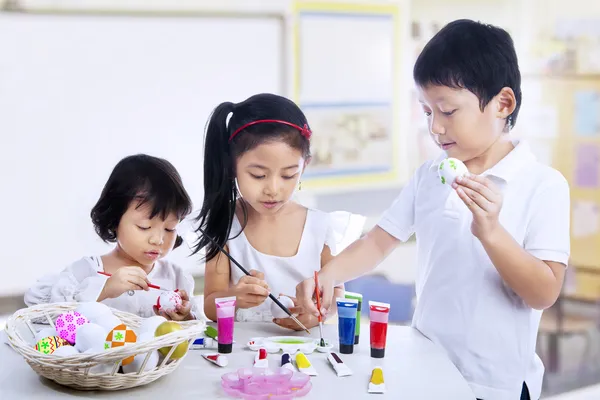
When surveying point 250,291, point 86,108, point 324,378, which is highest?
point 86,108

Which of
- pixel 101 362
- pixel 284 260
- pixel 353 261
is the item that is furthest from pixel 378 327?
pixel 101 362

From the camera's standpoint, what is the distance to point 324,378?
1.25 meters

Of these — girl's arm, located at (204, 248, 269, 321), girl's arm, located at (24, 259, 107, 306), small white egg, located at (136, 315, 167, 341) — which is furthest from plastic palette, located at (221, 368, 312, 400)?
girl's arm, located at (24, 259, 107, 306)

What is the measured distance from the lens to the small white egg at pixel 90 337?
1.20 meters

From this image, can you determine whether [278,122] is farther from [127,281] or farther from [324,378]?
[324,378]

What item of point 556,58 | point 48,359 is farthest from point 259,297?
point 556,58

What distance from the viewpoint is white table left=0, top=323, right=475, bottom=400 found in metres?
1.18

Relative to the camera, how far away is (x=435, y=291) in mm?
1516

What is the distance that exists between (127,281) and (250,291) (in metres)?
0.24

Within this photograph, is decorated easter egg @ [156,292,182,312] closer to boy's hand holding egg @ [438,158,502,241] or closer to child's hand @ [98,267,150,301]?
child's hand @ [98,267,150,301]

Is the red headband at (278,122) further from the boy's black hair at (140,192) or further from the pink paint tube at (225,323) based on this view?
the pink paint tube at (225,323)

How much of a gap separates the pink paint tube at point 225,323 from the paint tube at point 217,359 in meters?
0.03

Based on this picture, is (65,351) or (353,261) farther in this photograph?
(353,261)

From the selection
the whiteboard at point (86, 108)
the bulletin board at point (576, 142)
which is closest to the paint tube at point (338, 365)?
the whiteboard at point (86, 108)
